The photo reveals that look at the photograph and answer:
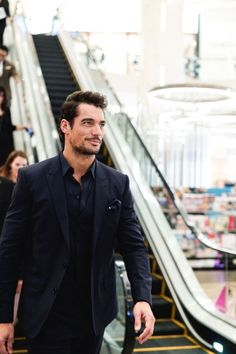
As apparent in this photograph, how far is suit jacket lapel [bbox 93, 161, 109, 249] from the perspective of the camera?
2215mm

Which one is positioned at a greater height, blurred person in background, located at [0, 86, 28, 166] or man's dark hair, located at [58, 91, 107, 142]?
man's dark hair, located at [58, 91, 107, 142]

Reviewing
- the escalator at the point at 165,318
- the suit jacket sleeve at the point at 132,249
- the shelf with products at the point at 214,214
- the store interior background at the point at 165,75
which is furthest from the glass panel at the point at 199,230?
the suit jacket sleeve at the point at 132,249

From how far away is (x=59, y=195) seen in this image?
2221 mm

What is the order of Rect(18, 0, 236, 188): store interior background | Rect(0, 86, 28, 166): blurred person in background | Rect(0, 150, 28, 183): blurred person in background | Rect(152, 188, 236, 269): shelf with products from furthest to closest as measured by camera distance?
Rect(18, 0, 236, 188): store interior background
Rect(152, 188, 236, 269): shelf with products
Rect(0, 86, 28, 166): blurred person in background
Rect(0, 150, 28, 183): blurred person in background

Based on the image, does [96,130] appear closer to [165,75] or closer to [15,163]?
[15,163]

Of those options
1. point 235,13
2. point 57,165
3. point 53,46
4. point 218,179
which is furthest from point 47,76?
point 218,179

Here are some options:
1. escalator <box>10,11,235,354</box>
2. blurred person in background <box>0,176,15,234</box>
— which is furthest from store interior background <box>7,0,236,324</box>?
blurred person in background <box>0,176,15,234</box>

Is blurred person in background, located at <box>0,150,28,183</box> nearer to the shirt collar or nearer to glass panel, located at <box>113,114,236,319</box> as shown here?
glass panel, located at <box>113,114,236,319</box>

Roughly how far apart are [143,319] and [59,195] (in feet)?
1.84

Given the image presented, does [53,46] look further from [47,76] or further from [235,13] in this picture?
[235,13]

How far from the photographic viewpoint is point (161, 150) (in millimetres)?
20312

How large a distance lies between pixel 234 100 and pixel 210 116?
3.69 meters

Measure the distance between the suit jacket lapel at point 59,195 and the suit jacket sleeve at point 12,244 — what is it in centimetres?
10

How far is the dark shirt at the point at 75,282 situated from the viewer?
2.21 metres
